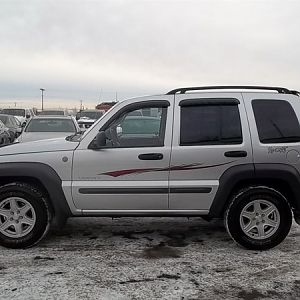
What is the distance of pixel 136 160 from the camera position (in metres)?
5.20

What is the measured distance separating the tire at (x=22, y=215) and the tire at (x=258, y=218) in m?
2.11

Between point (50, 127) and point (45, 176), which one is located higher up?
point (50, 127)

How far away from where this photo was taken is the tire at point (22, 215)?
5.23m

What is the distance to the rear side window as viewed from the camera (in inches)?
207

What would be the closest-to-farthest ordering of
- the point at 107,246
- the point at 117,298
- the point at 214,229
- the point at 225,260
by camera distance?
1. the point at 117,298
2. the point at 225,260
3. the point at 107,246
4. the point at 214,229

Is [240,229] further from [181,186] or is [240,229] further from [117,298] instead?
[117,298]

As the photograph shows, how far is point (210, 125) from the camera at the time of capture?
531 cm

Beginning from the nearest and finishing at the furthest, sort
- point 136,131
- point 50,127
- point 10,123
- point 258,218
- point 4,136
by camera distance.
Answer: point 258,218
point 136,131
point 50,127
point 4,136
point 10,123

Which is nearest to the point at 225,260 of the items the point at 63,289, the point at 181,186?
the point at 181,186

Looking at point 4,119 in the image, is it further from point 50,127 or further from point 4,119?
point 50,127

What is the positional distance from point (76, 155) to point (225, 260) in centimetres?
201

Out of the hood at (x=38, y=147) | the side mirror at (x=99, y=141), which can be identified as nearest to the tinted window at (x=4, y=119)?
the hood at (x=38, y=147)

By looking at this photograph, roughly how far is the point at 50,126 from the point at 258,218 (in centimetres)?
746

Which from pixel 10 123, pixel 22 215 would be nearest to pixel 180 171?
pixel 22 215
